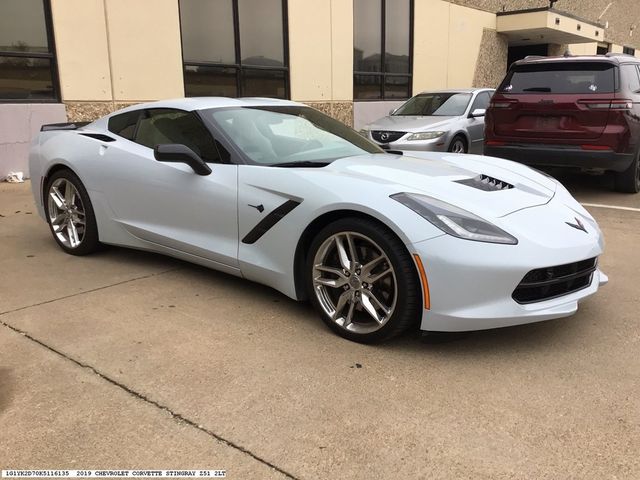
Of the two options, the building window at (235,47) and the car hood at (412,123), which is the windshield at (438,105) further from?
the building window at (235,47)

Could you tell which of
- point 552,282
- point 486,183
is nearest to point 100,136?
point 486,183

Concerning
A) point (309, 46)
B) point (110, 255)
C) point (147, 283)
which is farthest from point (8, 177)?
point (309, 46)

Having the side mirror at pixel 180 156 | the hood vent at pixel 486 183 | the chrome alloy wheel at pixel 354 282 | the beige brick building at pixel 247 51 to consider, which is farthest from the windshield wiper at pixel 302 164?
the beige brick building at pixel 247 51

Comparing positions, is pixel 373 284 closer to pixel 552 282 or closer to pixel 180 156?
pixel 552 282

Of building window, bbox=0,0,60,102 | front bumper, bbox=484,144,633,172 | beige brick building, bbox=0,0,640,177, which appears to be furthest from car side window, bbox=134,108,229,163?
building window, bbox=0,0,60,102

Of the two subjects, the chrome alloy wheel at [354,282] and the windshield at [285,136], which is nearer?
the chrome alloy wheel at [354,282]

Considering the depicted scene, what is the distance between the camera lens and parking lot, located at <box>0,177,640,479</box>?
2.26m

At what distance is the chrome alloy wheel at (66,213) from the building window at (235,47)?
20.3 ft

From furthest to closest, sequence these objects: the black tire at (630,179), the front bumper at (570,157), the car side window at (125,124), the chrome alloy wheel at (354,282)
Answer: the black tire at (630,179), the front bumper at (570,157), the car side window at (125,124), the chrome alloy wheel at (354,282)

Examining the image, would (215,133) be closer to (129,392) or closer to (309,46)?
(129,392)

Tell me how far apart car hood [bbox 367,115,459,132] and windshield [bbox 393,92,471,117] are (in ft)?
1.19

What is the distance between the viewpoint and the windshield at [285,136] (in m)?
3.84

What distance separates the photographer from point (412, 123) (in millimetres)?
9469

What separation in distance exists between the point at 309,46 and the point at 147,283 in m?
9.59
